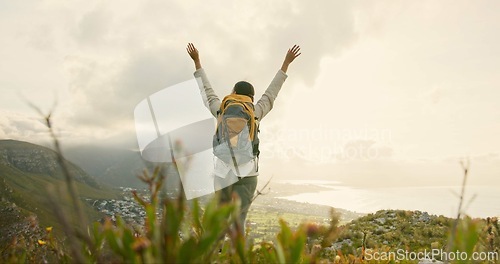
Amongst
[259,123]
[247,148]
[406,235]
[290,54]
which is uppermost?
[290,54]

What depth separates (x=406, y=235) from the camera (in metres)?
20.0

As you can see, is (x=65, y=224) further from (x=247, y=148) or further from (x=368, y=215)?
(x=368, y=215)

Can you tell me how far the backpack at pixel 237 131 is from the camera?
20.2 feet

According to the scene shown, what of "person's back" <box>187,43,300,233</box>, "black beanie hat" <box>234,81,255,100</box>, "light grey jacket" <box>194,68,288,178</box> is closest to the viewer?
"person's back" <box>187,43,300,233</box>

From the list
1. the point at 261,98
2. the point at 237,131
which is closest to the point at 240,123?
the point at 237,131

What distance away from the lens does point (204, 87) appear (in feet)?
24.6

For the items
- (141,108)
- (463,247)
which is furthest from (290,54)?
(463,247)

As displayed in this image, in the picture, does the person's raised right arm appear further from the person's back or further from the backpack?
the backpack

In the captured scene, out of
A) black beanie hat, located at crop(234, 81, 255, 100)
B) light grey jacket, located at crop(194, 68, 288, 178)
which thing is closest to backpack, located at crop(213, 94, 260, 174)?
black beanie hat, located at crop(234, 81, 255, 100)

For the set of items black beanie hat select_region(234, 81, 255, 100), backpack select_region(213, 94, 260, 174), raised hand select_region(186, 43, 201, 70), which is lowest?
backpack select_region(213, 94, 260, 174)

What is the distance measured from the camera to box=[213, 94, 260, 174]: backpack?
20.2 feet

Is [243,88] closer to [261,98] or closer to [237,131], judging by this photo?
[261,98]

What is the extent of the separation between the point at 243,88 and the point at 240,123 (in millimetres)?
885

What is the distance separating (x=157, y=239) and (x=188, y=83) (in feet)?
15.4
